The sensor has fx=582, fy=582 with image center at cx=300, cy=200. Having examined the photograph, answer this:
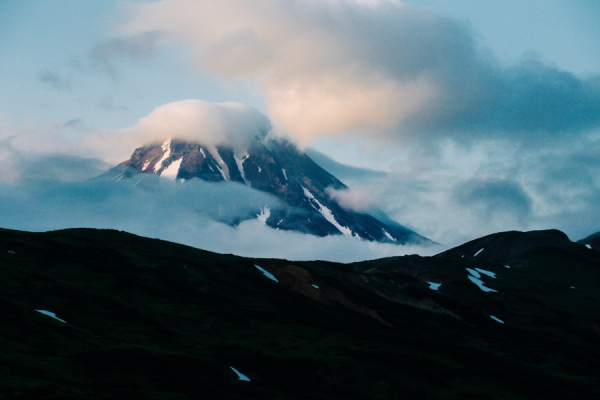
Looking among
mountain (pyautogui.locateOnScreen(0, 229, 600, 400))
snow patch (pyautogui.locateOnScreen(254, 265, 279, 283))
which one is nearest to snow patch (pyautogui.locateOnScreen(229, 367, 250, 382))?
mountain (pyautogui.locateOnScreen(0, 229, 600, 400))

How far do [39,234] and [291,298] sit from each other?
228 feet

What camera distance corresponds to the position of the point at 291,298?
150 metres

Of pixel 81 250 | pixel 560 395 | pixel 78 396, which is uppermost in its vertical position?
pixel 81 250

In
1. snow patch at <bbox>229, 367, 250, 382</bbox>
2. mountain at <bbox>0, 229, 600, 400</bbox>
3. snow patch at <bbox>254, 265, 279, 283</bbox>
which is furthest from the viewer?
snow patch at <bbox>254, 265, 279, 283</bbox>

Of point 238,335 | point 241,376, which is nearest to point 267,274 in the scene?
point 238,335

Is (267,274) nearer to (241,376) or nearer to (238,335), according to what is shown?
(238,335)

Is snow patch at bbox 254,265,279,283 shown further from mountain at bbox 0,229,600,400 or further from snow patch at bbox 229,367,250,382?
snow patch at bbox 229,367,250,382

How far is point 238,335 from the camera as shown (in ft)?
350

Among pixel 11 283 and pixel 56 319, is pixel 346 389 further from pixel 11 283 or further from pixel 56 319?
pixel 11 283

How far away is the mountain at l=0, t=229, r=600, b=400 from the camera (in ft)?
237

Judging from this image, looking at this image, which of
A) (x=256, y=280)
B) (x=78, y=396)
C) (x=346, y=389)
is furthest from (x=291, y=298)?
(x=78, y=396)

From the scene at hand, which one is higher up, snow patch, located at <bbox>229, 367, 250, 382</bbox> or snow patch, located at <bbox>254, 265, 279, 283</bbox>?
snow patch, located at <bbox>254, 265, 279, 283</bbox>

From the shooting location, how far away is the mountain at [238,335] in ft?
237

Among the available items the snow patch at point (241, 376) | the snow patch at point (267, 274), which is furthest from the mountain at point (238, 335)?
the snow patch at point (267, 274)
